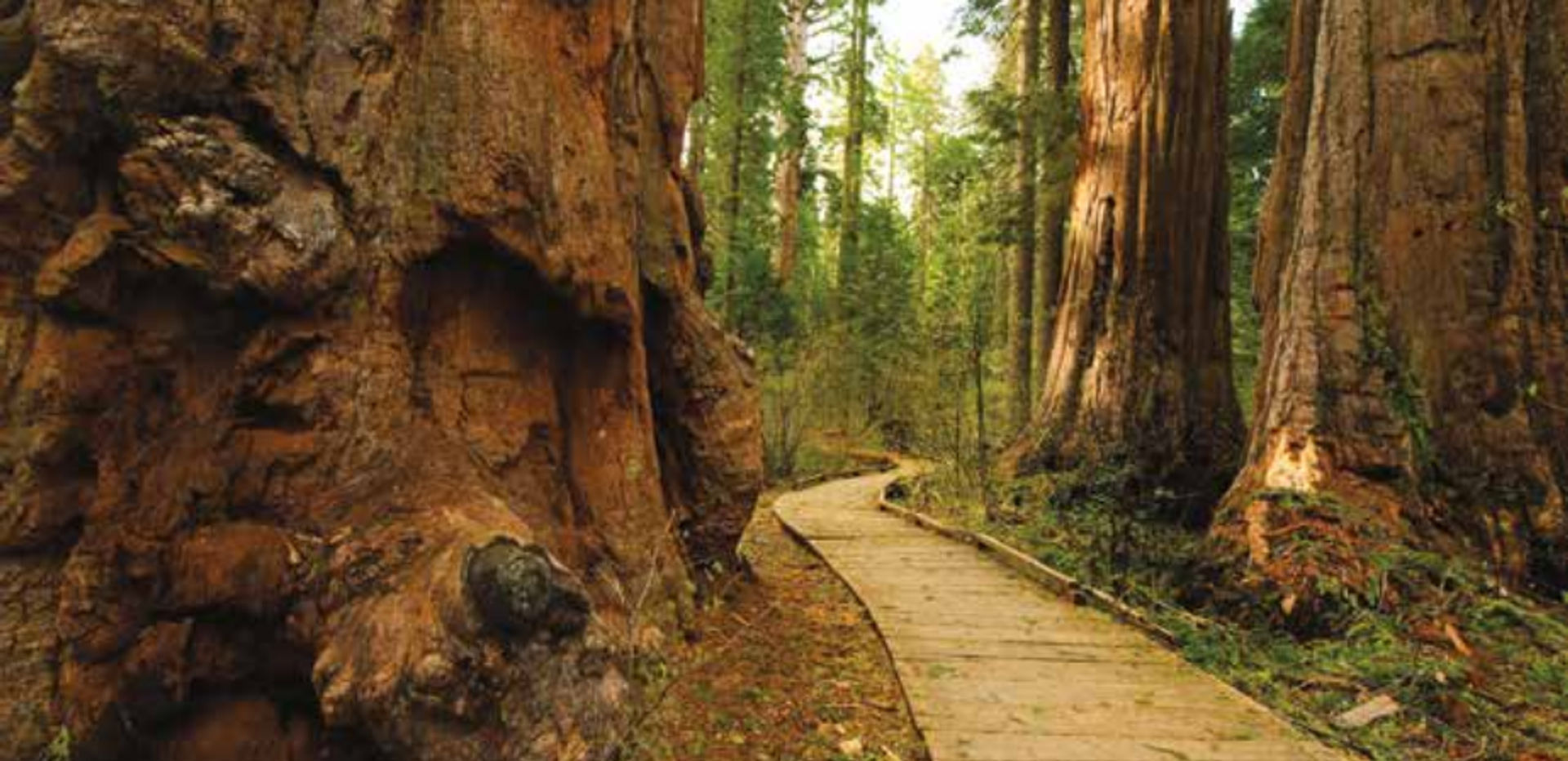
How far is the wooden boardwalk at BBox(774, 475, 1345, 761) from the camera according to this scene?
3.24 meters

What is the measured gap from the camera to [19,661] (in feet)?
7.98

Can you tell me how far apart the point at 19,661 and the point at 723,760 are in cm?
Answer: 226

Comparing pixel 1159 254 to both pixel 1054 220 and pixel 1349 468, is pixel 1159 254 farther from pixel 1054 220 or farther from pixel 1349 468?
pixel 1349 468

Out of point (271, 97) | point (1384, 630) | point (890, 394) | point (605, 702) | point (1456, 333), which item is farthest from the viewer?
point (890, 394)

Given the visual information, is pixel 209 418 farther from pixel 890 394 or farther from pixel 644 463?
pixel 890 394

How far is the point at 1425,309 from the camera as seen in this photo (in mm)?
5031

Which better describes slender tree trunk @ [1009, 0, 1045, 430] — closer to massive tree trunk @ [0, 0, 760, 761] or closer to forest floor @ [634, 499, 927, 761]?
forest floor @ [634, 499, 927, 761]

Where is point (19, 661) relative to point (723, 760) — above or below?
above

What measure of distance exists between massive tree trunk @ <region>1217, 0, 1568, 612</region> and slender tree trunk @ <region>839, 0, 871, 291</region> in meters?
16.7

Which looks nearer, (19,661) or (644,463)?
(19,661)

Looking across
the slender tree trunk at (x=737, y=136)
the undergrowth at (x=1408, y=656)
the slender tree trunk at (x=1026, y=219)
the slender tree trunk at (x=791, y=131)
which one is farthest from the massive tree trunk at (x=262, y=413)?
the slender tree trunk at (x=791, y=131)

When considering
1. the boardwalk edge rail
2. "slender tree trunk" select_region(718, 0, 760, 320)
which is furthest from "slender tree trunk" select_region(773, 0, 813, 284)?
the boardwalk edge rail

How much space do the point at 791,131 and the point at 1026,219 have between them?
981 centimetres

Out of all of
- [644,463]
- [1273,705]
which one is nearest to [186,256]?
[644,463]
